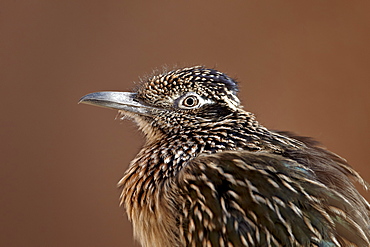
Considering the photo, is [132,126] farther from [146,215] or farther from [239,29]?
[239,29]

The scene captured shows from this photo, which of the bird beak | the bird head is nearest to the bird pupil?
the bird head

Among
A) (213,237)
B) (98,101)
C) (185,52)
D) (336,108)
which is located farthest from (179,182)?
(336,108)

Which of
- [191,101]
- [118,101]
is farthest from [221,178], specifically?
[118,101]

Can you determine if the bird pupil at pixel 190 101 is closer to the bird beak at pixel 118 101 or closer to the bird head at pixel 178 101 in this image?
the bird head at pixel 178 101

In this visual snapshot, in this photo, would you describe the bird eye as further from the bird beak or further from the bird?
the bird beak

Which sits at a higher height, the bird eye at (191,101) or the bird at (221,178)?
the bird eye at (191,101)

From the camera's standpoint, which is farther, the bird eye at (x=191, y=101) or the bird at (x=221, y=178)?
the bird eye at (x=191, y=101)

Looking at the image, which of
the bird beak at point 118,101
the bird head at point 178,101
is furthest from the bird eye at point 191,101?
the bird beak at point 118,101
